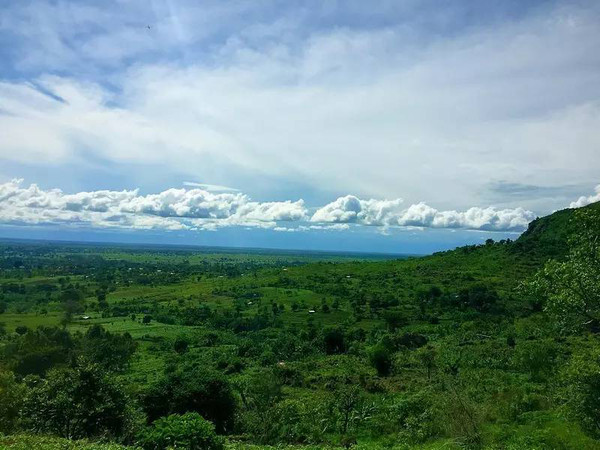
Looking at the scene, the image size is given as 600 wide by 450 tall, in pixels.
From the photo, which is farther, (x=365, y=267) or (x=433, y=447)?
(x=365, y=267)

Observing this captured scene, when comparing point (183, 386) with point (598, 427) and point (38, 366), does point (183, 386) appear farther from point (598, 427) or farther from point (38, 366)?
point (38, 366)

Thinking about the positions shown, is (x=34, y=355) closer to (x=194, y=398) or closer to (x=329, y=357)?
(x=194, y=398)

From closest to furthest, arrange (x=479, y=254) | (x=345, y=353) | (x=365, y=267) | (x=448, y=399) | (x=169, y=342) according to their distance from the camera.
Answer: (x=448, y=399), (x=345, y=353), (x=169, y=342), (x=479, y=254), (x=365, y=267)

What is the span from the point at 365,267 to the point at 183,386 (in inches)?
5943

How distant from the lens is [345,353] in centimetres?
8200

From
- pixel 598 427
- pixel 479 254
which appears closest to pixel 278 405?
pixel 598 427

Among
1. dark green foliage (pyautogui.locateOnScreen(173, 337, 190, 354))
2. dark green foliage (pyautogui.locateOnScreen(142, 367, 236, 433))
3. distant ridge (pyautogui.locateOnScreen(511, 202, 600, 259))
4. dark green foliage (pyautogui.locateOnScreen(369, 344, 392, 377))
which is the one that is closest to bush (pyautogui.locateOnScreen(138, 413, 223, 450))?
dark green foliage (pyautogui.locateOnScreen(142, 367, 236, 433))

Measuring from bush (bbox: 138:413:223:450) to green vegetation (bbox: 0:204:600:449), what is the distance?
0.20 ft

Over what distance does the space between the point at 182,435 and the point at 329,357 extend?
61953mm

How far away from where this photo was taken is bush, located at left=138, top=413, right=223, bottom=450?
1781 centimetres

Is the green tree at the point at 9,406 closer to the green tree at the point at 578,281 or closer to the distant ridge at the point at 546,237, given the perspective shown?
the green tree at the point at 578,281

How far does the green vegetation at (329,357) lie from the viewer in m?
23.2

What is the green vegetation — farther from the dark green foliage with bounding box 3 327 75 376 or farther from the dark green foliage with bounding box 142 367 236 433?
the dark green foliage with bounding box 3 327 75 376

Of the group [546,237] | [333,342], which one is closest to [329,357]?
[333,342]
